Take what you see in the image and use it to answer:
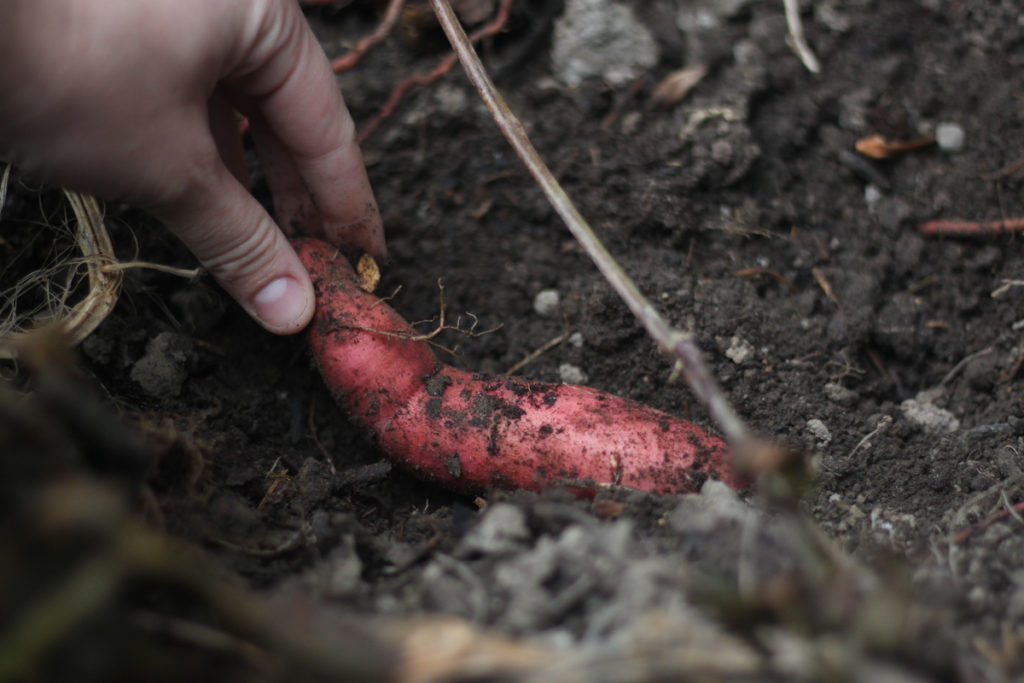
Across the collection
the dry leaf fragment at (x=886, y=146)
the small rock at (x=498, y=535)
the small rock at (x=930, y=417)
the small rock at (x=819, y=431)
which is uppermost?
the small rock at (x=498, y=535)

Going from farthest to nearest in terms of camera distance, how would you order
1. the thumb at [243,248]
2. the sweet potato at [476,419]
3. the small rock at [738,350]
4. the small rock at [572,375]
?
the small rock at [572,375] < the small rock at [738,350] < the sweet potato at [476,419] < the thumb at [243,248]

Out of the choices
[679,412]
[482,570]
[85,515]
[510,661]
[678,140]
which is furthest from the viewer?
[678,140]

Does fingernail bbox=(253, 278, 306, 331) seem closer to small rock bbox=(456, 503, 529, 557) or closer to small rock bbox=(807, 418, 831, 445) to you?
small rock bbox=(456, 503, 529, 557)

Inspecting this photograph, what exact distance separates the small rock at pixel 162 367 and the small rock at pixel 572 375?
88 cm

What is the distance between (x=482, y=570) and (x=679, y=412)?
0.79m

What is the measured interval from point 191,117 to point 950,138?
6.40ft

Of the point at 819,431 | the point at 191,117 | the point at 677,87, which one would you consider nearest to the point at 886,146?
the point at 677,87

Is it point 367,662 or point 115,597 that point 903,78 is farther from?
point 115,597

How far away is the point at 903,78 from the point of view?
216 centimetres

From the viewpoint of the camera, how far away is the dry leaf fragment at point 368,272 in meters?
1.78

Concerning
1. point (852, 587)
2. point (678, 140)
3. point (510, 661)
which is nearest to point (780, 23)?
point (678, 140)

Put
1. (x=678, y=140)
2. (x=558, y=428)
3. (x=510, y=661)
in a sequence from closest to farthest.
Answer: (x=510, y=661)
(x=558, y=428)
(x=678, y=140)

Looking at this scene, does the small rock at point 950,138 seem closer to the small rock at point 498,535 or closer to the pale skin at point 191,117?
the pale skin at point 191,117

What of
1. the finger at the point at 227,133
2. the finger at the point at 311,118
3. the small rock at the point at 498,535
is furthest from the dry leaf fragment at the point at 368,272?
the small rock at the point at 498,535
